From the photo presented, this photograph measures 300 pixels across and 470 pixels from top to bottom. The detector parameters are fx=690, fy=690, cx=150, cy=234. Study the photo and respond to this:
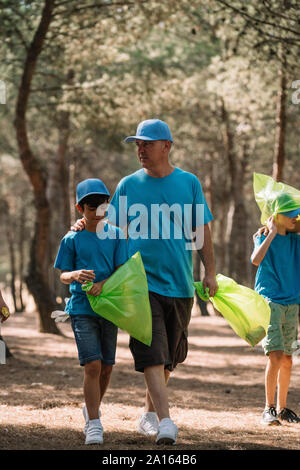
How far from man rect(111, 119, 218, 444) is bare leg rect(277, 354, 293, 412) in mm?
1491

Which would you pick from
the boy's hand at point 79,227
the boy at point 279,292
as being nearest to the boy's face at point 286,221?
the boy at point 279,292

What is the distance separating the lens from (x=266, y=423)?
6.12 metres

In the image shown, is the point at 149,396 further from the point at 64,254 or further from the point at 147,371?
the point at 64,254

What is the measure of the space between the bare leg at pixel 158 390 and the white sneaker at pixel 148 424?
0.46 m

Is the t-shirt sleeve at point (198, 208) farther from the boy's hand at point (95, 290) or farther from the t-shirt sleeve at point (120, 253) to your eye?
the boy's hand at point (95, 290)

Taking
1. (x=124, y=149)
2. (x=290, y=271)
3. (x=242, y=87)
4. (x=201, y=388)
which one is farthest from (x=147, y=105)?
(x=290, y=271)

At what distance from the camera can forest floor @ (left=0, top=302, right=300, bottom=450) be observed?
526 cm

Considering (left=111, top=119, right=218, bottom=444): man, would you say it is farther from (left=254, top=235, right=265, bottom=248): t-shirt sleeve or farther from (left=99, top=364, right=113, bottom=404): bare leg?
(left=254, top=235, right=265, bottom=248): t-shirt sleeve

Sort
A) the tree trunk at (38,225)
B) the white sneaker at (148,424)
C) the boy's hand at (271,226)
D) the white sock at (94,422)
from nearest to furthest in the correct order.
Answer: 1. the white sock at (94,422)
2. the white sneaker at (148,424)
3. the boy's hand at (271,226)
4. the tree trunk at (38,225)

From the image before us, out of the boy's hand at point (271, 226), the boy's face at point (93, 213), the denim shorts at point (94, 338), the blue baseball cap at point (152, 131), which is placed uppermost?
the blue baseball cap at point (152, 131)

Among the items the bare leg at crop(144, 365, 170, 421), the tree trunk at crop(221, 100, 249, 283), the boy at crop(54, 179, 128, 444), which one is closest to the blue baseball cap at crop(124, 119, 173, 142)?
the boy at crop(54, 179, 128, 444)

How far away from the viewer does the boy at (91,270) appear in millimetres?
5129

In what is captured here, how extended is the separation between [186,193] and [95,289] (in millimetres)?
1003

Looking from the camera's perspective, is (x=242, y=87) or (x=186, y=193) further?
(x=242, y=87)
